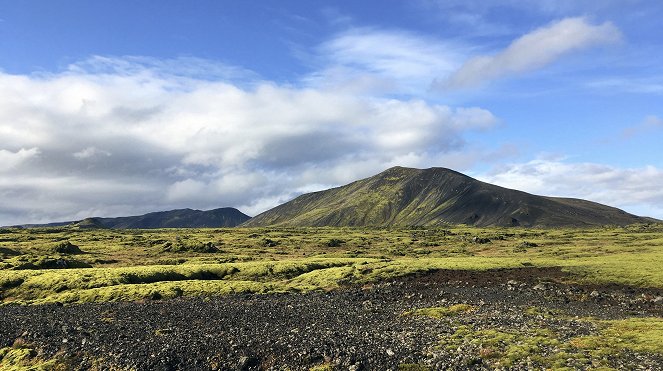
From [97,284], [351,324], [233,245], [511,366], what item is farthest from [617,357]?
[233,245]

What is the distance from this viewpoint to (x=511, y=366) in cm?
3156

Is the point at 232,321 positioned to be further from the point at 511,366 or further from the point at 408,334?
the point at 511,366

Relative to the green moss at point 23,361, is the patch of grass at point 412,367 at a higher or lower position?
higher

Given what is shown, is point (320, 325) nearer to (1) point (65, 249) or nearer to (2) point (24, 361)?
(2) point (24, 361)

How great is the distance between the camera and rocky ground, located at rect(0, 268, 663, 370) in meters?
35.9

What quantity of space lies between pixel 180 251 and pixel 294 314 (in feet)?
346

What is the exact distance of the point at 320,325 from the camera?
157 feet

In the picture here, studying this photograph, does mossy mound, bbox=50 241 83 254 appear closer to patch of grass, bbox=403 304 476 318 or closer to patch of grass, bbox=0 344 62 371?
patch of grass, bbox=0 344 62 371

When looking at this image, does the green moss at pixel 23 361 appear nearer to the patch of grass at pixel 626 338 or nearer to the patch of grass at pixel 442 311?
the patch of grass at pixel 442 311

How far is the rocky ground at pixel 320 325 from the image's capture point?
35875mm

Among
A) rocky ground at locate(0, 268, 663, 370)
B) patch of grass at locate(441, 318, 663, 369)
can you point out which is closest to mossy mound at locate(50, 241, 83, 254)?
rocky ground at locate(0, 268, 663, 370)

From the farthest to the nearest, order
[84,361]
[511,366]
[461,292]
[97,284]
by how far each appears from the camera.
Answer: [97,284]
[461,292]
[84,361]
[511,366]

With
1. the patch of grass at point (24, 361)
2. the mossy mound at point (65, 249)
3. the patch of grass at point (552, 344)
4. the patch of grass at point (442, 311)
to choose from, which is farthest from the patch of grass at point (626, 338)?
the mossy mound at point (65, 249)

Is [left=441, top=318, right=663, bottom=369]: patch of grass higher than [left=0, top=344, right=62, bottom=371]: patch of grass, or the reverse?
[left=441, top=318, right=663, bottom=369]: patch of grass
